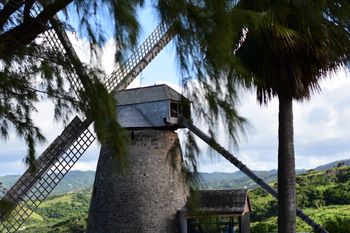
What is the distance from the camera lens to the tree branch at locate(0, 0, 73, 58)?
483cm

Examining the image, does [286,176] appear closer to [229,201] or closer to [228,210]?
[228,210]

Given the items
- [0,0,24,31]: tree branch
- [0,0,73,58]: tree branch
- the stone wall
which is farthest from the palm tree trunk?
[0,0,24,31]: tree branch

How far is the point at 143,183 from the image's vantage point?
17656 millimetres

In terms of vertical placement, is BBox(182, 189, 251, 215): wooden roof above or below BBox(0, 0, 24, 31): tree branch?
below

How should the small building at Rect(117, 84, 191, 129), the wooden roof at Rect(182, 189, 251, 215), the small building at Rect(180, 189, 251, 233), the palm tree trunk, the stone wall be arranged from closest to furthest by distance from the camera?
the palm tree trunk
the stone wall
the small building at Rect(117, 84, 191, 129)
the small building at Rect(180, 189, 251, 233)
the wooden roof at Rect(182, 189, 251, 215)

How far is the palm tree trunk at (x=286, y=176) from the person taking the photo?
39.3 ft

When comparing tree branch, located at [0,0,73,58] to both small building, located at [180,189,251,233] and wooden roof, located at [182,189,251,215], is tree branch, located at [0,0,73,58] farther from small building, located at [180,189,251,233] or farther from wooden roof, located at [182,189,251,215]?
wooden roof, located at [182,189,251,215]

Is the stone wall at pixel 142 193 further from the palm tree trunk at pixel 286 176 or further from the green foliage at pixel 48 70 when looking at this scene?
the green foliage at pixel 48 70

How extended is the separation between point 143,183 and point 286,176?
6474 millimetres

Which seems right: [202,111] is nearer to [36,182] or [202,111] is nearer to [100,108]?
[100,108]

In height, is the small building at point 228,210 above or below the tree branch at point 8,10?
below

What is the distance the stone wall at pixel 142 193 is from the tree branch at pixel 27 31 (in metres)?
12.5

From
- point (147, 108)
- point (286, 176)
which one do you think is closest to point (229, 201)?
point (147, 108)

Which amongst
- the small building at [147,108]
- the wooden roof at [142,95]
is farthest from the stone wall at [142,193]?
the wooden roof at [142,95]
